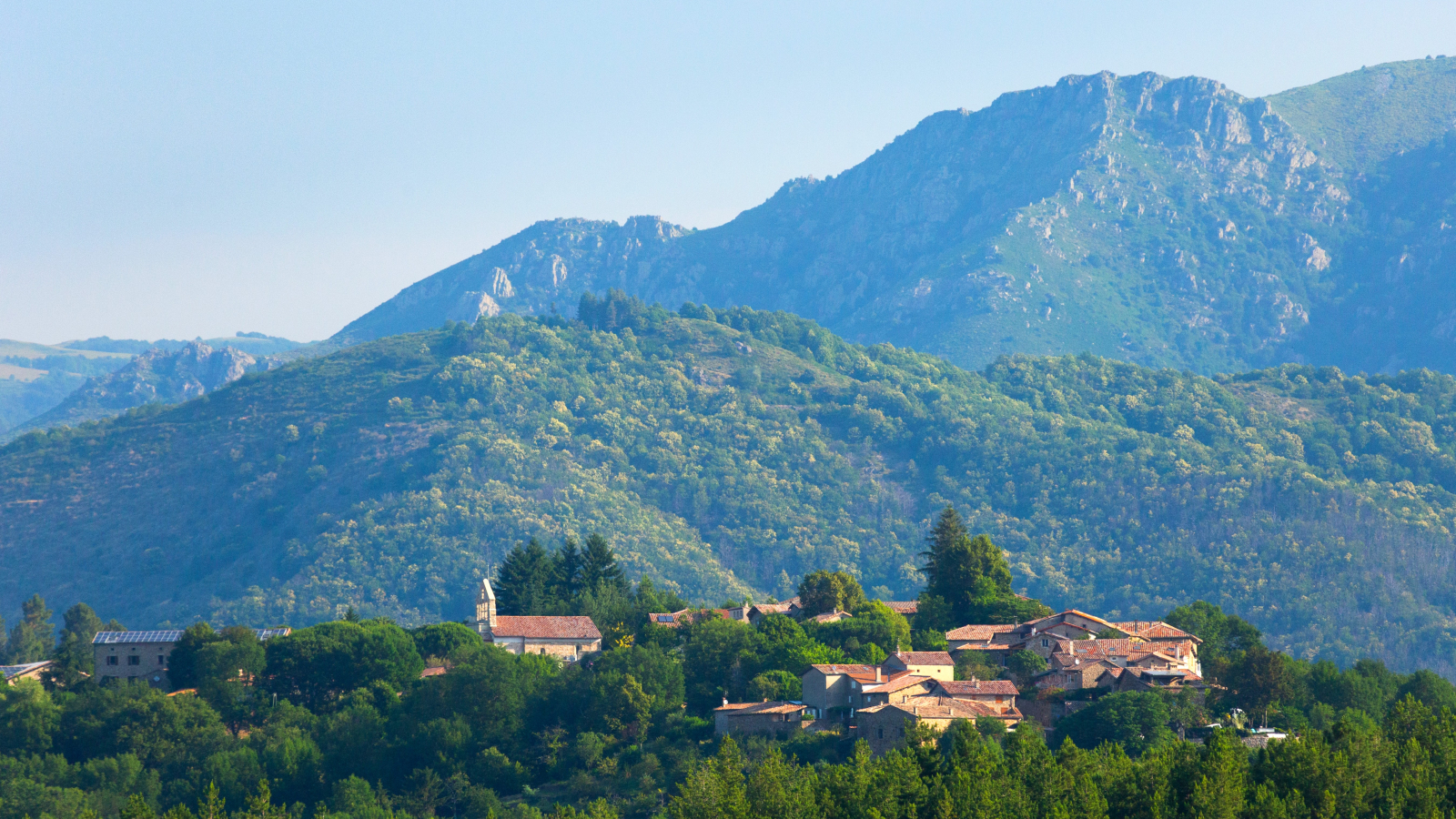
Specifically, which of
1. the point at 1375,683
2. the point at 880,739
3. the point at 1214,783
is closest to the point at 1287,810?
the point at 1214,783

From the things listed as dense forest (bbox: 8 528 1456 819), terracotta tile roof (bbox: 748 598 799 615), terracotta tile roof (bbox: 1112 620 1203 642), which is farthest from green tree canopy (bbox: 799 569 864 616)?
terracotta tile roof (bbox: 1112 620 1203 642)

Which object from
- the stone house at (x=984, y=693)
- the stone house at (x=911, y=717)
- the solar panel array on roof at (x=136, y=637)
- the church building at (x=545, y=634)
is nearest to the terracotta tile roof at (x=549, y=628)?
the church building at (x=545, y=634)

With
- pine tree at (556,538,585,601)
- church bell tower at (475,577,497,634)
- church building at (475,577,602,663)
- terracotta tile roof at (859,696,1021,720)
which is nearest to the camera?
terracotta tile roof at (859,696,1021,720)

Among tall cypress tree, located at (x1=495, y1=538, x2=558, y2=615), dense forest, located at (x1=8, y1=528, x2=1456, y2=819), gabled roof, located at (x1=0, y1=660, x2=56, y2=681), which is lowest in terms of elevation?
dense forest, located at (x1=8, y1=528, x2=1456, y2=819)

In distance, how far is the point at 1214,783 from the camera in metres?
77.8

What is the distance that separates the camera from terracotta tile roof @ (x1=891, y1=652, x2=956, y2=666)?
106000mm

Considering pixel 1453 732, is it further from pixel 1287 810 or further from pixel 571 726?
pixel 571 726

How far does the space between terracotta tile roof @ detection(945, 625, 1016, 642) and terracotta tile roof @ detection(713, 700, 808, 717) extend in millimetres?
14702

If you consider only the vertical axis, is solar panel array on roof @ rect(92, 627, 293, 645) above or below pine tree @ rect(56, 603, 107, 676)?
above

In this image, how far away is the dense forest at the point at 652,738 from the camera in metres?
81.4

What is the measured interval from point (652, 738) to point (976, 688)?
1975cm

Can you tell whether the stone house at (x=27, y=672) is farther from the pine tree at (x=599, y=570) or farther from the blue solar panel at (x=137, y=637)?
the pine tree at (x=599, y=570)

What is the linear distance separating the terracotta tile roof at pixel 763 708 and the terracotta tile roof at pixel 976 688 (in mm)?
8080

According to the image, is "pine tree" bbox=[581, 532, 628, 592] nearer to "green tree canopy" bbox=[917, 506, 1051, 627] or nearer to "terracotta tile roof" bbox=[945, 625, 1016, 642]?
"green tree canopy" bbox=[917, 506, 1051, 627]
